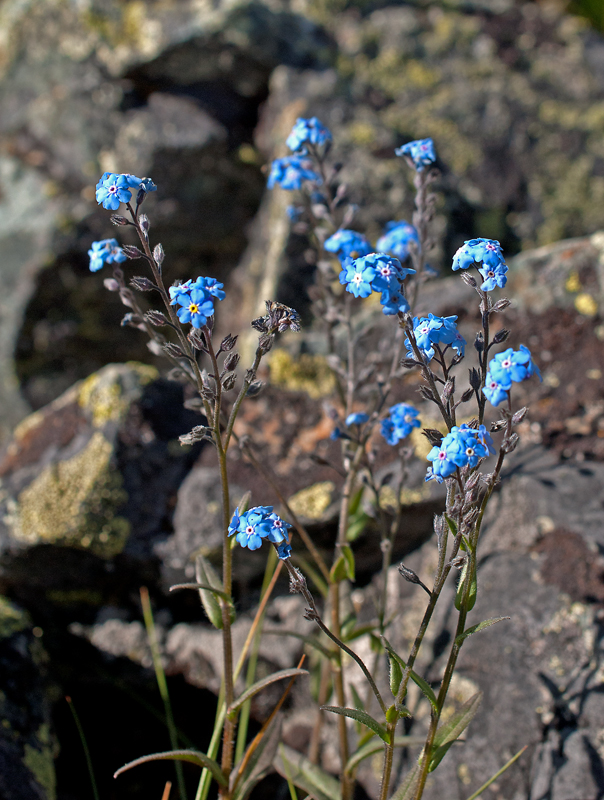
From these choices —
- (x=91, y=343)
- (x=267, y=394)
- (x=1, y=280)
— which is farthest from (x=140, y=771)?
(x=1, y=280)

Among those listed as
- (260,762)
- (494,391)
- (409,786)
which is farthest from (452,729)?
(494,391)

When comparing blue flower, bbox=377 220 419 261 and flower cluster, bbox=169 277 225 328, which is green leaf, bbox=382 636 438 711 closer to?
flower cluster, bbox=169 277 225 328

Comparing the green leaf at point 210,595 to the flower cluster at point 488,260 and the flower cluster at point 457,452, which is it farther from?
the flower cluster at point 488,260

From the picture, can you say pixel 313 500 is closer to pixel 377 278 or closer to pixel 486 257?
pixel 377 278

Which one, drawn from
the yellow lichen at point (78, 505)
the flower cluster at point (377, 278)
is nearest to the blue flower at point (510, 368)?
the flower cluster at point (377, 278)

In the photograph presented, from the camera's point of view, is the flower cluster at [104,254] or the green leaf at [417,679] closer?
the green leaf at [417,679]

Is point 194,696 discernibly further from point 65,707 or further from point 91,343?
point 91,343
